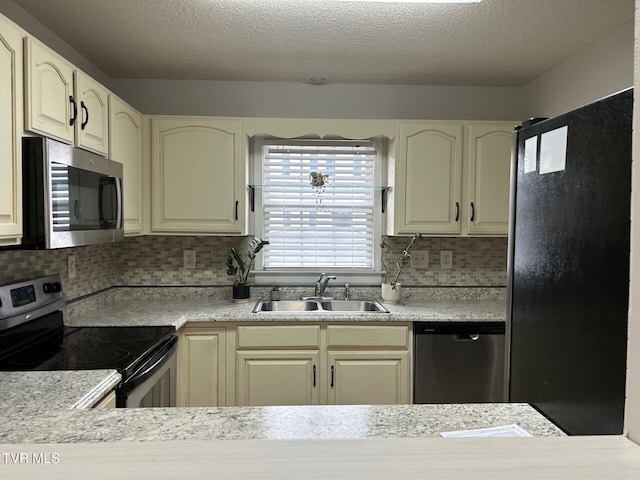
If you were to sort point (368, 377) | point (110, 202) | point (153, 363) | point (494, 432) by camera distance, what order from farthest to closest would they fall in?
point (368, 377) → point (110, 202) → point (153, 363) → point (494, 432)

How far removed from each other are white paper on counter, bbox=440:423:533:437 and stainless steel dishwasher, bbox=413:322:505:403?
61.3 inches

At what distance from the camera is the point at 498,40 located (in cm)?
240

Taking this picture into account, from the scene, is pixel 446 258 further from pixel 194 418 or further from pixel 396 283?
pixel 194 418

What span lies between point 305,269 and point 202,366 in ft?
3.40

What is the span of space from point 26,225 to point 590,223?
176cm

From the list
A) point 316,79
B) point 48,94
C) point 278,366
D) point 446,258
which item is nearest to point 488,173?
point 446,258

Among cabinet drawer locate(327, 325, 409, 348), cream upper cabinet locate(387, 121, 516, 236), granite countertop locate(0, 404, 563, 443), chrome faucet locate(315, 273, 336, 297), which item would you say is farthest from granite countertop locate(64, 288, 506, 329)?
granite countertop locate(0, 404, 563, 443)

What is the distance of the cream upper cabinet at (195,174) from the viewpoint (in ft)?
9.25

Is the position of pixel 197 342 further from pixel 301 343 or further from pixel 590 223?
pixel 590 223

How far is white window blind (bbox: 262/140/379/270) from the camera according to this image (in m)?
3.23

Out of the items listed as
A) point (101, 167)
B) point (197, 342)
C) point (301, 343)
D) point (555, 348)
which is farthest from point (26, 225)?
point (555, 348)

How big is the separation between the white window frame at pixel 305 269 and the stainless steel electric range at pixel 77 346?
100 cm

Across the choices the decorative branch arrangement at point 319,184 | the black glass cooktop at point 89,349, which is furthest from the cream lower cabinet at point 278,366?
the decorative branch arrangement at point 319,184

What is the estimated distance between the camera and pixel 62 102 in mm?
1813
